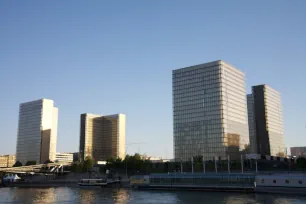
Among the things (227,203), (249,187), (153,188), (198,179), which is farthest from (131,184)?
(227,203)

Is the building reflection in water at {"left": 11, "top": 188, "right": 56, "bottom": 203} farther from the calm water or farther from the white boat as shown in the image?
the white boat

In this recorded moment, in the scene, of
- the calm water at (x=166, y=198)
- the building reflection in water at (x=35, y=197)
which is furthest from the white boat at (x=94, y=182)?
the calm water at (x=166, y=198)

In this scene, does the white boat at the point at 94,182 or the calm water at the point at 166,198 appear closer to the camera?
the calm water at the point at 166,198

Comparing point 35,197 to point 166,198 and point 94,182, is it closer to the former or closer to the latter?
point 166,198

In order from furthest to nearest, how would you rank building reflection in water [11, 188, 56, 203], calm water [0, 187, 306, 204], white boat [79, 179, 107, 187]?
white boat [79, 179, 107, 187], building reflection in water [11, 188, 56, 203], calm water [0, 187, 306, 204]

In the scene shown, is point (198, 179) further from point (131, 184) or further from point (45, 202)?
point (45, 202)

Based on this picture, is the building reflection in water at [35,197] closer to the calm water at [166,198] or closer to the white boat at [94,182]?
the calm water at [166,198]

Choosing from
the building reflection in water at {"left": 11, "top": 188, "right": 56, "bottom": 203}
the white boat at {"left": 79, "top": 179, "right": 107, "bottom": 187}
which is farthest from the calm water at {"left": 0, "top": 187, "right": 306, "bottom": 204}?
the white boat at {"left": 79, "top": 179, "right": 107, "bottom": 187}

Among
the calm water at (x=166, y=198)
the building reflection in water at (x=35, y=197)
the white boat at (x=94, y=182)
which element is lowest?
the building reflection in water at (x=35, y=197)

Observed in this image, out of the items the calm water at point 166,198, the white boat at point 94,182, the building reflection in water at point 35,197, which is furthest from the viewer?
the white boat at point 94,182

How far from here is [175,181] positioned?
160125 mm

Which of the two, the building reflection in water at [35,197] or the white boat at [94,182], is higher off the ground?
the white boat at [94,182]

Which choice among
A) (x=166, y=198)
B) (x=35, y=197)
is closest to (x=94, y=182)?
A: (x=35, y=197)

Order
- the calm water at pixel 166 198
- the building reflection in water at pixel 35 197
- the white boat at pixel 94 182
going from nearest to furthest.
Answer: the calm water at pixel 166 198
the building reflection in water at pixel 35 197
the white boat at pixel 94 182
